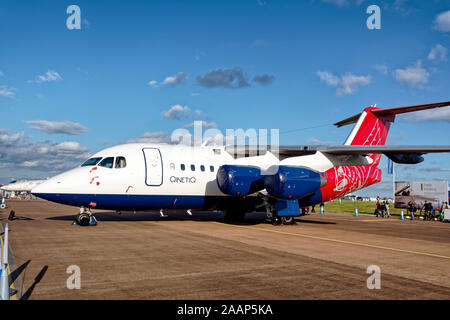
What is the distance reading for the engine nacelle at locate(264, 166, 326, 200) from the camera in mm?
17797

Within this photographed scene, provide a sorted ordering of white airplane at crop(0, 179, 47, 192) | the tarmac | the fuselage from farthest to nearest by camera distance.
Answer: white airplane at crop(0, 179, 47, 192), the fuselage, the tarmac

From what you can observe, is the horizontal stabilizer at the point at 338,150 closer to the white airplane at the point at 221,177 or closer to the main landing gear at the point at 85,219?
the white airplane at the point at 221,177

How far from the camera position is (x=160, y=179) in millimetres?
17250

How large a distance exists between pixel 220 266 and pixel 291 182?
33.2 ft

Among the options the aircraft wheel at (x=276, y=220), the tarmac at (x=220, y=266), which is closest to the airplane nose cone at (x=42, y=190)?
the tarmac at (x=220, y=266)

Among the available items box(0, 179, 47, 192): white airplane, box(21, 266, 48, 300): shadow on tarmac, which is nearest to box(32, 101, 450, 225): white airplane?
box(21, 266, 48, 300): shadow on tarmac

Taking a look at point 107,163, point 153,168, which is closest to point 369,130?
point 153,168

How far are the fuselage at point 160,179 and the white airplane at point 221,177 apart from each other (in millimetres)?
42

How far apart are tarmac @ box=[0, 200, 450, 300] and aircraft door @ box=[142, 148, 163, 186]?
3.49 m

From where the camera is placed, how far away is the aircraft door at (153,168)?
17.0 m

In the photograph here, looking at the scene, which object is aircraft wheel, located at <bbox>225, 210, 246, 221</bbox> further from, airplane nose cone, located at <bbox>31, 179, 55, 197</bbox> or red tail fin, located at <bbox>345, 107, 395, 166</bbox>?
airplane nose cone, located at <bbox>31, 179, 55, 197</bbox>

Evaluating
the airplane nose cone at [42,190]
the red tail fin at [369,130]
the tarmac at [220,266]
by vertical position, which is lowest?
the tarmac at [220,266]

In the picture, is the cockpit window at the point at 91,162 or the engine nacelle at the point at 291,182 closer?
the cockpit window at the point at 91,162

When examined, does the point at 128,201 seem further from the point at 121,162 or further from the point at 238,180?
the point at 238,180
